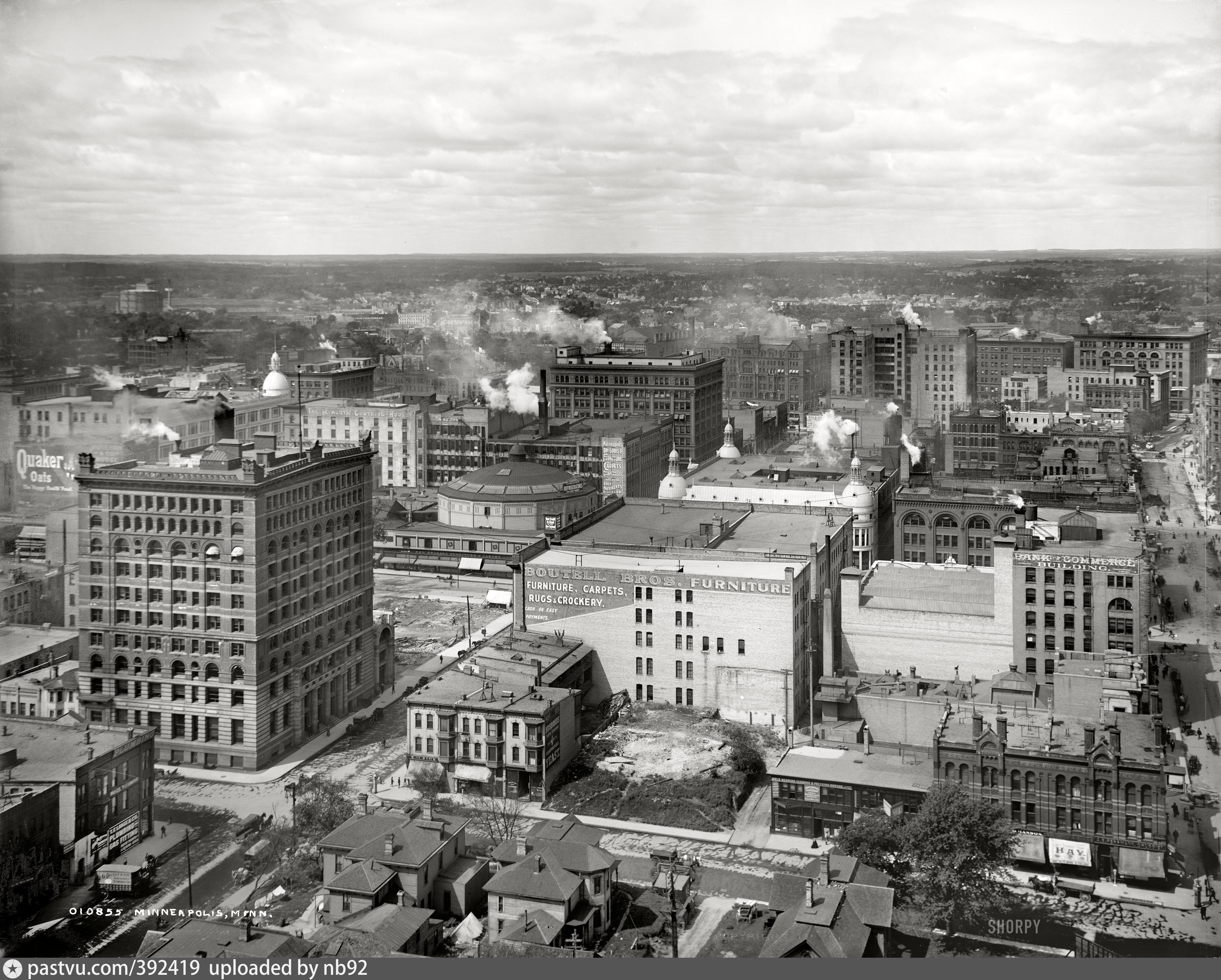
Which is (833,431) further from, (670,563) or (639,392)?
(670,563)

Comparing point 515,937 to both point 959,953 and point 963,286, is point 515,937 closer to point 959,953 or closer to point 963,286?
point 959,953

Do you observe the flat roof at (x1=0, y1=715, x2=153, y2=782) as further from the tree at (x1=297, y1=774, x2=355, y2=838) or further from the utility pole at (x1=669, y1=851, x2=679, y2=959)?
the utility pole at (x1=669, y1=851, x2=679, y2=959)

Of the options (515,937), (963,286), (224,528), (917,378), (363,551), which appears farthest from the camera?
(963,286)

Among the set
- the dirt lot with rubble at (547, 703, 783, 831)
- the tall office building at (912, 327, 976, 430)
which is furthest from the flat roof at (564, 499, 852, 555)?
the tall office building at (912, 327, 976, 430)

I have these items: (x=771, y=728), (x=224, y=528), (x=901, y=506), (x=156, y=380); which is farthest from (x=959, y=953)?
(x=156, y=380)

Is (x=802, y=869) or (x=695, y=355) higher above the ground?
(x=695, y=355)

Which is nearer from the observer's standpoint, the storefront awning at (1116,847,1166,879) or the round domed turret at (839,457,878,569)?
the storefront awning at (1116,847,1166,879)

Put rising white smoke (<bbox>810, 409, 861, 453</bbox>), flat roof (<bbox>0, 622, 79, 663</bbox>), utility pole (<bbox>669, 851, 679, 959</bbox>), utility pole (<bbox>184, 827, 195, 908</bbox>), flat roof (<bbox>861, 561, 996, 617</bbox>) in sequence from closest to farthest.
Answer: utility pole (<bbox>669, 851, 679, 959</bbox>) → utility pole (<bbox>184, 827, 195, 908</bbox>) → flat roof (<bbox>0, 622, 79, 663</bbox>) → flat roof (<bbox>861, 561, 996, 617</bbox>) → rising white smoke (<bbox>810, 409, 861, 453</bbox>)
